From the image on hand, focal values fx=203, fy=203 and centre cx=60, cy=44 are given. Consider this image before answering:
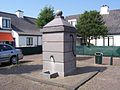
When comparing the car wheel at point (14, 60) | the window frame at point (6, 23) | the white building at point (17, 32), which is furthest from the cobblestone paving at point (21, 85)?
the window frame at point (6, 23)

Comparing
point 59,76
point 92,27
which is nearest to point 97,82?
point 59,76

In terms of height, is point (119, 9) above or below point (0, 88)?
above

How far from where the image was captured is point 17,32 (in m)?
33.5

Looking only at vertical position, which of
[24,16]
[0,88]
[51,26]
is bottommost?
[0,88]

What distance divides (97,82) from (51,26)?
3.87 meters

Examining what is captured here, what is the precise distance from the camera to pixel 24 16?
4234 cm

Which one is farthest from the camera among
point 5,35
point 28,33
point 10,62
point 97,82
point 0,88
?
point 28,33

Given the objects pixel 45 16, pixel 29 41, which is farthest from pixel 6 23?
pixel 45 16

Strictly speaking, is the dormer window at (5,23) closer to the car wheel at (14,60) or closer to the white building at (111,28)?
the white building at (111,28)

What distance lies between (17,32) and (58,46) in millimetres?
23831

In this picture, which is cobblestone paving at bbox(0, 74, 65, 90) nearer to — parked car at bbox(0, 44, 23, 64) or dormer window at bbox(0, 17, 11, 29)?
parked car at bbox(0, 44, 23, 64)

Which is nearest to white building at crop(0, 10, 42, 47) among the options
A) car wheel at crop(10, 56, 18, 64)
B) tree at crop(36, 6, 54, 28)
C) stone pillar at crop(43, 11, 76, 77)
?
tree at crop(36, 6, 54, 28)

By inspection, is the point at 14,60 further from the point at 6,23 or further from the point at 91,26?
the point at 6,23

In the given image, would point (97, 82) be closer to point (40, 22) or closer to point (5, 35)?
point (40, 22)
